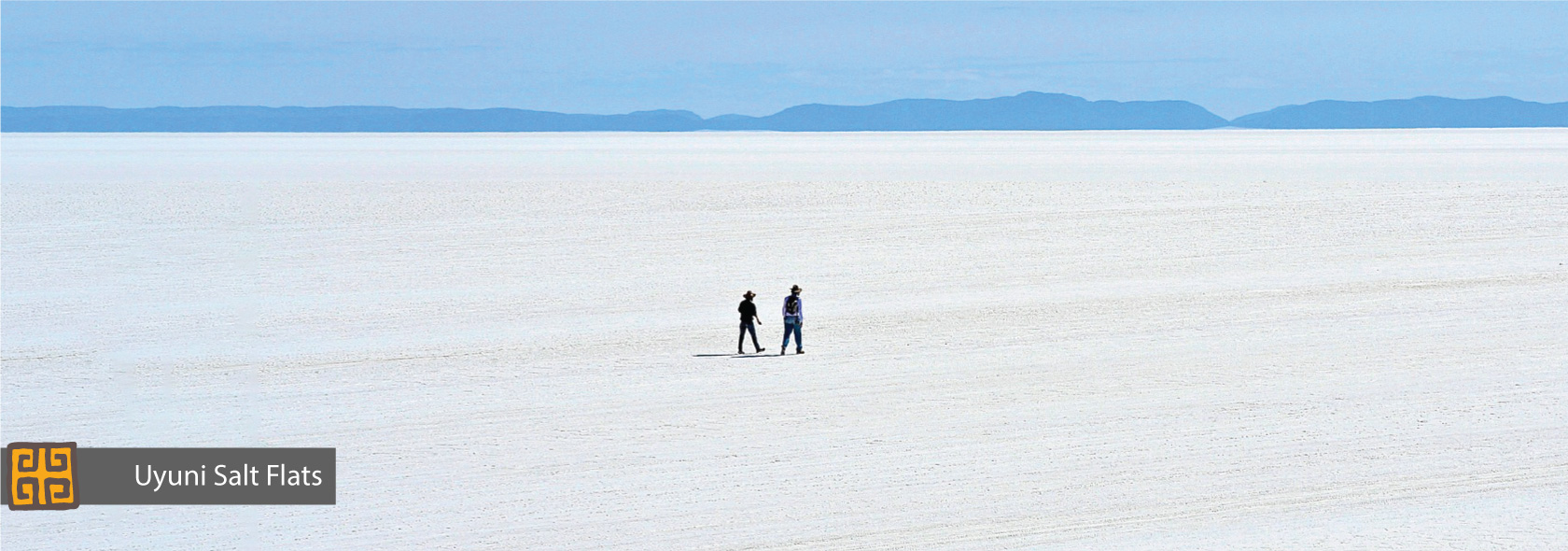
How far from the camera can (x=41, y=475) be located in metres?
11.2

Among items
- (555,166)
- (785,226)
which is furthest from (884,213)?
(555,166)

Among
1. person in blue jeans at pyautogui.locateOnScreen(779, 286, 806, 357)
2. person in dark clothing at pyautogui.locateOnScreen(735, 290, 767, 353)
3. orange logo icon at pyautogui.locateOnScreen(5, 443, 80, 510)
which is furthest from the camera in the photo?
person in dark clothing at pyautogui.locateOnScreen(735, 290, 767, 353)

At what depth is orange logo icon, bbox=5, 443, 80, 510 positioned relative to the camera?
1076cm

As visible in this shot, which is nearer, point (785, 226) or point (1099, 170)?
point (785, 226)

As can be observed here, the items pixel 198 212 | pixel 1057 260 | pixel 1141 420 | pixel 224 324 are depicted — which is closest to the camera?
pixel 1141 420

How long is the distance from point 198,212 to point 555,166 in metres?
28.2

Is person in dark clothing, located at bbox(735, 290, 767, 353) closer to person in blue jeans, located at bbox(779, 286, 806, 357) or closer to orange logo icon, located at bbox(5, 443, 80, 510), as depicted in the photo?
person in blue jeans, located at bbox(779, 286, 806, 357)

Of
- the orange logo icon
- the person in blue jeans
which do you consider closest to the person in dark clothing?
the person in blue jeans

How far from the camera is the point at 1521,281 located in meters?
22.0

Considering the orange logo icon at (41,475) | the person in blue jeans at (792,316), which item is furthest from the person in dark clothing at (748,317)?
the orange logo icon at (41,475)

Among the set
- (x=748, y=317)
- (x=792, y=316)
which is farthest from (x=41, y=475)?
(x=792, y=316)

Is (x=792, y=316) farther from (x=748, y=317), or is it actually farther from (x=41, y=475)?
(x=41, y=475)

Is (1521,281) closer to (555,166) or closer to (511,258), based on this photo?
(511,258)

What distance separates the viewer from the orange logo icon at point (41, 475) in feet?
35.3
